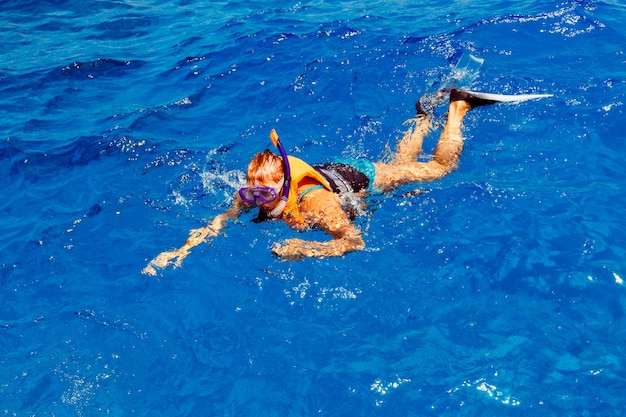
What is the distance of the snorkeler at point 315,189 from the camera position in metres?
4.97

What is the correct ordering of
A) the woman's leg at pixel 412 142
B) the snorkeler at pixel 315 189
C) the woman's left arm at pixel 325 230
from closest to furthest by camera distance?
the woman's left arm at pixel 325 230, the snorkeler at pixel 315 189, the woman's leg at pixel 412 142

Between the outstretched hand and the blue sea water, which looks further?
the outstretched hand

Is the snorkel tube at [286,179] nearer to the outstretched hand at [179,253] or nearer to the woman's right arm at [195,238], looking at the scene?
the woman's right arm at [195,238]

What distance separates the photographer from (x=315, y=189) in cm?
536

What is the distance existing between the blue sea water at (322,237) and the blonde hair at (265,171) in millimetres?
756

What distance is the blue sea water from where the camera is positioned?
14.4 ft

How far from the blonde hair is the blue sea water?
0.76 meters

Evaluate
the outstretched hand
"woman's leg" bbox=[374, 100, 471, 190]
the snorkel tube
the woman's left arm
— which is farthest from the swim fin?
the outstretched hand

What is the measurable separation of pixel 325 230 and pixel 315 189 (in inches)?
15.5

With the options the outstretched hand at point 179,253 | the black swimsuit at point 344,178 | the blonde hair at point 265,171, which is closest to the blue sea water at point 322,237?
the outstretched hand at point 179,253

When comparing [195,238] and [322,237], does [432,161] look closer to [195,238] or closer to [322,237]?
[322,237]

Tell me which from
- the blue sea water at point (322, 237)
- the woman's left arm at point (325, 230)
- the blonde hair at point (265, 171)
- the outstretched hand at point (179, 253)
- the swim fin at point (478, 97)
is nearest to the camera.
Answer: the blue sea water at point (322, 237)

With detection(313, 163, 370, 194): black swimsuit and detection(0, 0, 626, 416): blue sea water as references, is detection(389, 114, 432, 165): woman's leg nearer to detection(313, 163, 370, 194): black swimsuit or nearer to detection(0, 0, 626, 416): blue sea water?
detection(0, 0, 626, 416): blue sea water

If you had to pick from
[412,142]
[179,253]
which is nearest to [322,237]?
[179,253]
